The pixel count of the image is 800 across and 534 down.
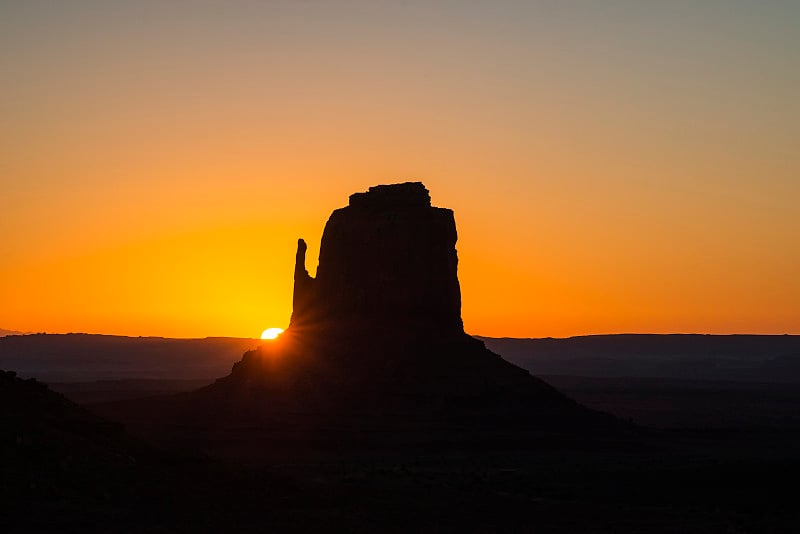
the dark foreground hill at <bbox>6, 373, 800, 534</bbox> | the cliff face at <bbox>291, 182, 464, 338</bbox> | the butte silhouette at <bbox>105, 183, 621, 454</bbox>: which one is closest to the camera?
the dark foreground hill at <bbox>6, 373, 800, 534</bbox>

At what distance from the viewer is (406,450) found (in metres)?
78.0

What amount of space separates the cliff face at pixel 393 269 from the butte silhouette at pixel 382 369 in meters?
0.08

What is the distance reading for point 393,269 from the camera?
91000 millimetres

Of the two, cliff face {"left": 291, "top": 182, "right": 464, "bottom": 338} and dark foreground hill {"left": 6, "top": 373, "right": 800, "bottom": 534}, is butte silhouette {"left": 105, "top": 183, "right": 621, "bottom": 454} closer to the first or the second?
cliff face {"left": 291, "top": 182, "right": 464, "bottom": 338}

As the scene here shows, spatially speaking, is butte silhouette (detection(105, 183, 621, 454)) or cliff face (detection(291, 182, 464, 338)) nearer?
butte silhouette (detection(105, 183, 621, 454))

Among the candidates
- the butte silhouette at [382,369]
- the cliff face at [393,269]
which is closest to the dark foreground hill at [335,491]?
the butte silhouette at [382,369]

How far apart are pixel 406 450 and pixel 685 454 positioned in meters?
19.2

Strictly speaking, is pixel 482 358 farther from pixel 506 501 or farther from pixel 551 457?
pixel 506 501

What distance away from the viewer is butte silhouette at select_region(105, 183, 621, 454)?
84.6 metres

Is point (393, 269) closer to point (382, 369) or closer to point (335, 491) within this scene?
point (382, 369)

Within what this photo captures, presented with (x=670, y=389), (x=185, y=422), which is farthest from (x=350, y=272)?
(x=670, y=389)

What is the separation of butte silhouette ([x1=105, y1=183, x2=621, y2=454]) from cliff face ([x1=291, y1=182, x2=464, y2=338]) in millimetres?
76

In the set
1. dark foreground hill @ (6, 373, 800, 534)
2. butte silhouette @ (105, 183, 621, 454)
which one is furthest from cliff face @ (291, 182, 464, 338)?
dark foreground hill @ (6, 373, 800, 534)

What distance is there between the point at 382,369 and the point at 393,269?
807 cm
